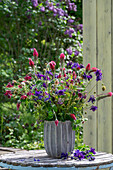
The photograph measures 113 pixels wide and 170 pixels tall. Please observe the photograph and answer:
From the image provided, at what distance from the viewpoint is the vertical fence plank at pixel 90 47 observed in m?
3.00

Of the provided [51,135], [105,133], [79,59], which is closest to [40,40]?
[79,59]

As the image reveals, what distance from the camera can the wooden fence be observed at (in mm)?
2943

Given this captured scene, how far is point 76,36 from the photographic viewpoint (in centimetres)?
588

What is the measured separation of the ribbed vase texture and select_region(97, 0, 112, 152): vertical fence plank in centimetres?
76

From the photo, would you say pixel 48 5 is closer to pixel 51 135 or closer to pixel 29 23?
pixel 29 23

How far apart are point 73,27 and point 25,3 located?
2.91ft

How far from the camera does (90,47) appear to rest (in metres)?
3.06

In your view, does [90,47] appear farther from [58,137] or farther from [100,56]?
[58,137]

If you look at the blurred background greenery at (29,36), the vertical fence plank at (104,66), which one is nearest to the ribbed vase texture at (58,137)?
the vertical fence plank at (104,66)

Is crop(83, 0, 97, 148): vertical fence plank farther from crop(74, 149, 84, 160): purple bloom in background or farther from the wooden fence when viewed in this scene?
crop(74, 149, 84, 160): purple bloom in background

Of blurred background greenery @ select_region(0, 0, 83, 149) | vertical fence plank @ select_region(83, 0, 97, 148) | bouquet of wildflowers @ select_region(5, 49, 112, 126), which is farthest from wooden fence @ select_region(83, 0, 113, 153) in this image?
blurred background greenery @ select_region(0, 0, 83, 149)

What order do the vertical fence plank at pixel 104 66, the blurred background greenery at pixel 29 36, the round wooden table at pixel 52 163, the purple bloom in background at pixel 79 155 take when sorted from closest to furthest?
the round wooden table at pixel 52 163, the purple bloom in background at pixel 79 155, the vertical fence plank at pixel 104 66, the blurred background greenery at pixel 29 36

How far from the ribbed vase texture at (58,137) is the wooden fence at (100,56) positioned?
0.76 meters

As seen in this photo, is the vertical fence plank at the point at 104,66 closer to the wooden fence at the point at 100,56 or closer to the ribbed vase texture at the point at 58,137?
the wooden fence at the point at 100,56
